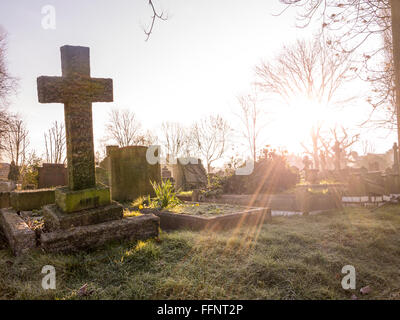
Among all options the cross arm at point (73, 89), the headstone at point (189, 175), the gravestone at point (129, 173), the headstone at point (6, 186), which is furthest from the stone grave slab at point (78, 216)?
the headstone at point (6, 186)

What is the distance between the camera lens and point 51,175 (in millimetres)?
9508

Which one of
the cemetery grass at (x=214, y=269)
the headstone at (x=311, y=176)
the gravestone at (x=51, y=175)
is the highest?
the gravestone at (x=51, y=175)

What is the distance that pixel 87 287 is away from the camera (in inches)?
101

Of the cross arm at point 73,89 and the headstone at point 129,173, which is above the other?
the cross arm at point 73,89

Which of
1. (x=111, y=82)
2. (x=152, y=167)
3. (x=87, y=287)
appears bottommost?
(x=87, y=287)

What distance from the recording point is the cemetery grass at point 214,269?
2.54 metres

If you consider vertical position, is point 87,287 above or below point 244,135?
below

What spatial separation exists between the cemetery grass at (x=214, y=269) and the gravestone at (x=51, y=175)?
5.83m

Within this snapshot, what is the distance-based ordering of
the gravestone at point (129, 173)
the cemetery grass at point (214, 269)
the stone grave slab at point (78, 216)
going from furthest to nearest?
the gravestone at point (129, 173) → the stone grave slab at point (78, 216) → the cemetery grass at point (214, 269)

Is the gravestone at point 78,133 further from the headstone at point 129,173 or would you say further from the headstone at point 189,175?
the headstone at point 189,175
